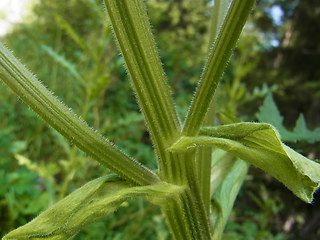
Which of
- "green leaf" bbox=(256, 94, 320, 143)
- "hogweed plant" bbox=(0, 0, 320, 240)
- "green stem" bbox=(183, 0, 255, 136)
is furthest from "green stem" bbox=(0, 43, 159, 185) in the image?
"green leaf" bbox=(256, 94, 320, 143)

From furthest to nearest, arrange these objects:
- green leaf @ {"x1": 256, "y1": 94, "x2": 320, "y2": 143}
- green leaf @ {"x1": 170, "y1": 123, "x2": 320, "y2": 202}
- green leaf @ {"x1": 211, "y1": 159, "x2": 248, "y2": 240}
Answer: green leaf @ {"x1": 256, "y1": 94, "x2": 320, "y2": 143}
green leaf @ {"x1": 211, "y1": 159, "x2": 248, "y2": 240}
green leaf @ {"x1": 170, "y1": 123, "x2": 320, "y2": 202}

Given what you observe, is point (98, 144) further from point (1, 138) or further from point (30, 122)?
point (30, 122)

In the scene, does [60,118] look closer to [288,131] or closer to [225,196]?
[225,196]

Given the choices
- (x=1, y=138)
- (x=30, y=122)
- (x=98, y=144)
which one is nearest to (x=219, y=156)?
(x=98, y=144)

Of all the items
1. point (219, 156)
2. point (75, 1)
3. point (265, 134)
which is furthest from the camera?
point (75, 1)

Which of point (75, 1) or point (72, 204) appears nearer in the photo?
point (72, 204)

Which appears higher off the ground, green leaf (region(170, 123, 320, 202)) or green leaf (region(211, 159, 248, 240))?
green leaf (region(170, 123, 320, 202))

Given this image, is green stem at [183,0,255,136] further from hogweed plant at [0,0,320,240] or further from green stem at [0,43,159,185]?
green stem at [0,43,159,185]
